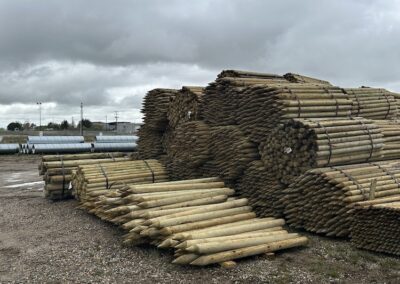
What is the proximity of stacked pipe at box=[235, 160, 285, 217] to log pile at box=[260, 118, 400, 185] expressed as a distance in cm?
24

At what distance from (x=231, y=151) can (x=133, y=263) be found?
5.25 metres

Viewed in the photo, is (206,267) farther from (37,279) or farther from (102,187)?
(102,187)

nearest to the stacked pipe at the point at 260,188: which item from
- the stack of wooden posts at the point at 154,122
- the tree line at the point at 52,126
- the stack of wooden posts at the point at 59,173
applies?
the stack of wooden posts at the point at 154,122

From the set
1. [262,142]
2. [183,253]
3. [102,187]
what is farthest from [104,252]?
[262,142]

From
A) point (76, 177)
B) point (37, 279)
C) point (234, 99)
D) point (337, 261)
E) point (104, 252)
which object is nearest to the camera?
point (37, 279)

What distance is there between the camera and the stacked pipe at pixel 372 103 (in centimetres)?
1597

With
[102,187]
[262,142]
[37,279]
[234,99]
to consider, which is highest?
[234,99]

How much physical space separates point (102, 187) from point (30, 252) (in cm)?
448

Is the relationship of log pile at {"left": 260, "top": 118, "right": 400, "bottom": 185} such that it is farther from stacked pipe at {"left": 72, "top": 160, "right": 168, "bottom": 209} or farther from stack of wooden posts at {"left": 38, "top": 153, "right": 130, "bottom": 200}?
stack of wooden posts at {"left": 38, "top": 153, "right": 130, "bottom": 200}

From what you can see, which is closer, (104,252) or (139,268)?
(139,268)

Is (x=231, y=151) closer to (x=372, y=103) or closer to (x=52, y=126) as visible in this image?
(x=372, y=103)

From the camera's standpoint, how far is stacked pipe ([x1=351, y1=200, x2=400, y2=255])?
374 inches

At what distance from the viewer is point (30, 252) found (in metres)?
10.7

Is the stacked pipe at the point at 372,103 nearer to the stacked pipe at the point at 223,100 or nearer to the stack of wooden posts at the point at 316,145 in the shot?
the stack of wooden posts at the point at 316,145
